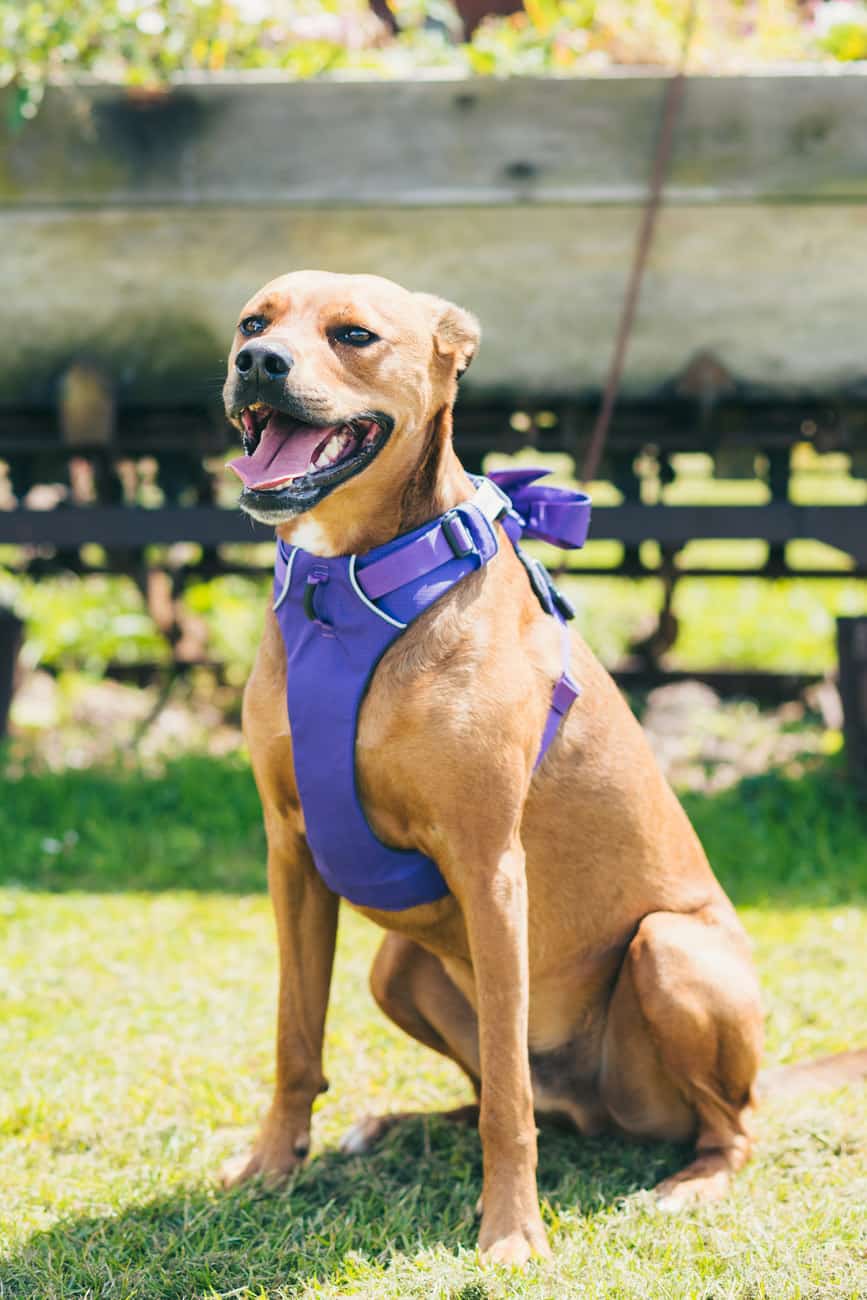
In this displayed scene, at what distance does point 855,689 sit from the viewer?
4.54 metres

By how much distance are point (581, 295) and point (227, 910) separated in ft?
6.79

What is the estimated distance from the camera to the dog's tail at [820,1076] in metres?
2.81

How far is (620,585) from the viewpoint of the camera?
273 inches

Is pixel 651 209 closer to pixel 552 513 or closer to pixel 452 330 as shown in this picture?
pixel 552 513

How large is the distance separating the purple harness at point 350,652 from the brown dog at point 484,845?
0.03 metres

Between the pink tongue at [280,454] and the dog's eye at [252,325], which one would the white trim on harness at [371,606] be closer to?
the pink tongue at [280,454]

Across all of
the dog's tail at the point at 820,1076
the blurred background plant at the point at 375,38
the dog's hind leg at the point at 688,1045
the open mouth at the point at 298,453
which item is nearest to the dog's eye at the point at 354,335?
the open mouth at the point at 298,453

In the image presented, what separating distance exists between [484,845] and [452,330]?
85 cm

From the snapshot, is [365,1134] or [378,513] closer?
[378,513]

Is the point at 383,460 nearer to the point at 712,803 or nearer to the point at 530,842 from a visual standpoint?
the point at 530,842

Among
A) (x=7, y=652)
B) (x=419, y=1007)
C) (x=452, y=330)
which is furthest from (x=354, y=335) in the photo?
(x=7, y=652)

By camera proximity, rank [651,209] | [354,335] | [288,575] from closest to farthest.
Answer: [354,335] < [288,575] < [651,209]

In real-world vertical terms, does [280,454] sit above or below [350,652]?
above

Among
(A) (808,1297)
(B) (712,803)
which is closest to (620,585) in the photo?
(B) (712,803)
